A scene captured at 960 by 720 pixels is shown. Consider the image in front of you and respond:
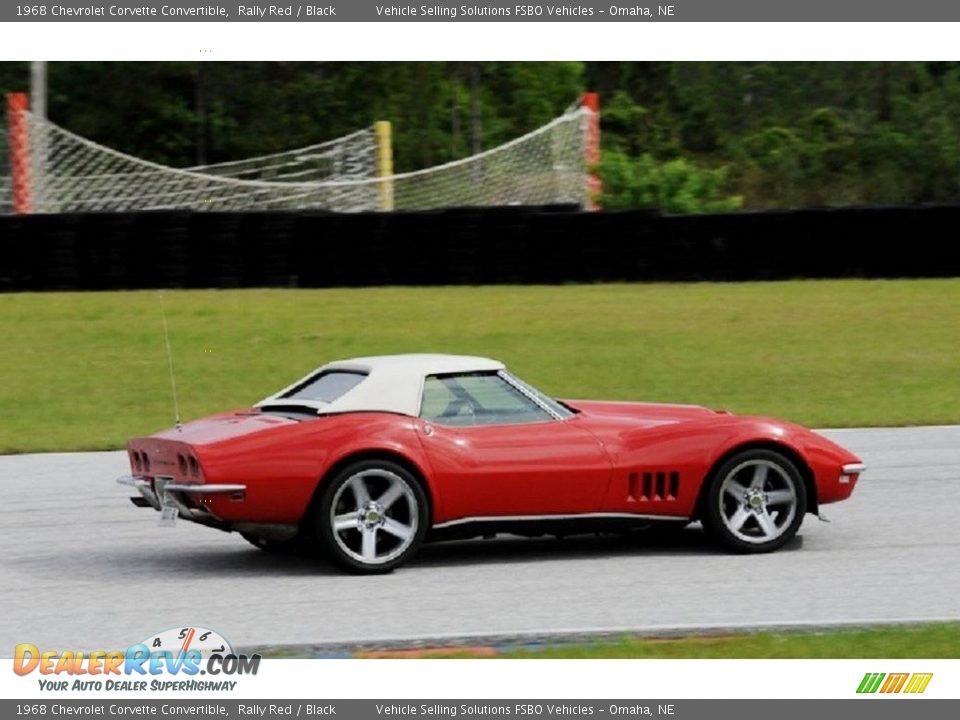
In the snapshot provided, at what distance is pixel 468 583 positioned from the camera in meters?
7.42

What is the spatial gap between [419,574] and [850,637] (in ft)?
7.49

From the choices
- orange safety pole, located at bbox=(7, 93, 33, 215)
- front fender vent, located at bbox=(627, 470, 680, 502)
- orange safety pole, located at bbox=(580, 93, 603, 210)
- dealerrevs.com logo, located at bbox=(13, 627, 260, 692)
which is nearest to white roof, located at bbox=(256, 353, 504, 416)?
front fender vent, located at bbox=(627, 470, 680, 502)

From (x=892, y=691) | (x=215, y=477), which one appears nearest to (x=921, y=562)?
(x=892, y=691)

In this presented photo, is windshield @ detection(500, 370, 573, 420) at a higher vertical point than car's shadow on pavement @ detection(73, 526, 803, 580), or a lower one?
higher

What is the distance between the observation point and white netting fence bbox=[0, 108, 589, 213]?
23.8m

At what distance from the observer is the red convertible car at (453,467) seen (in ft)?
24.6

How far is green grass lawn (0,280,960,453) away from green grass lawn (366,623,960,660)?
7.99m

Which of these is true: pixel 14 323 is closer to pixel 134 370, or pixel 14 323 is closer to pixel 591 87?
pixel 134 370

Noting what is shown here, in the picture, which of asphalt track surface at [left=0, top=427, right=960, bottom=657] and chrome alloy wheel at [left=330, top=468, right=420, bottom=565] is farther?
chrome alloy wheel at [left=330, top=468, right=420, bottom=565]

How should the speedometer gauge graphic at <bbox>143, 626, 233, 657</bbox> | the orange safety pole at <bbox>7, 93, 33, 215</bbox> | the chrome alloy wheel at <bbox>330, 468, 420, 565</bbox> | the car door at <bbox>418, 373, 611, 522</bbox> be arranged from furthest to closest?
1. the orange safety pole at <bbox>7, 93, 33, 215</bbox>
2. the car door at <bbox>418, 373, 611, 522</bbox>
3. the chrome alloy wheel at <bbox>330, 468, 420, 565</bbox>
4. the speedometer gauge graphic at <bbox>143, 626, 233, 657</bbox>

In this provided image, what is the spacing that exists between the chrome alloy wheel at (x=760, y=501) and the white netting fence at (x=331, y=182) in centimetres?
1642

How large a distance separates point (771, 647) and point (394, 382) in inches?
105

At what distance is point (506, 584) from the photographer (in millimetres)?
7395

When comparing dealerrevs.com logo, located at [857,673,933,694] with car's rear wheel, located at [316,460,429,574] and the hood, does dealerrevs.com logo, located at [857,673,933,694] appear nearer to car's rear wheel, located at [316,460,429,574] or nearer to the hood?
car's rear wheel, located at [316,460,429,574]
